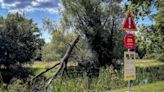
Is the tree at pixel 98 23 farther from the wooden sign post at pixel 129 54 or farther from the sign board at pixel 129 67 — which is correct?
the sign board at pixel 129 67

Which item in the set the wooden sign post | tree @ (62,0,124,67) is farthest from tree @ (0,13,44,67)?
the wooden sign post

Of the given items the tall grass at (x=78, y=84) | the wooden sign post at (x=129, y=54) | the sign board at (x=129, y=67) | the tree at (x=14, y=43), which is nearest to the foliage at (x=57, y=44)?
the tree at (x=14, y=43)

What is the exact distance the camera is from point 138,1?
76.5ft

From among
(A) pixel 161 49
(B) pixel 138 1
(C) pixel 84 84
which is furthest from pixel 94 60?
(C) pixel 84 84

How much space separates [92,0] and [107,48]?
5.80 metres

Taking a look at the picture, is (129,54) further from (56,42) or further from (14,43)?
(14,43)

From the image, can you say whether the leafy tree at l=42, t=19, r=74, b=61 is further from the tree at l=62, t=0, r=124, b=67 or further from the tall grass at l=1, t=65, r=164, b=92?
the tall grass at l=1, t=65, r=164, b=92

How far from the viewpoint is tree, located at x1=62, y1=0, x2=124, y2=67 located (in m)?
38.4

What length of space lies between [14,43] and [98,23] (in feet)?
35.3

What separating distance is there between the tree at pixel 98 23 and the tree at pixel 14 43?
7166 millimetres

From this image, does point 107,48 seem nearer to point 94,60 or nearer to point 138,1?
point 94,60

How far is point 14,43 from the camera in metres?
41.2

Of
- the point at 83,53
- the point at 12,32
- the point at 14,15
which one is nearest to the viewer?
the point at 83,53

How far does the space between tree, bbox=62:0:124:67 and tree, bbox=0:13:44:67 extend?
23.5 ft
